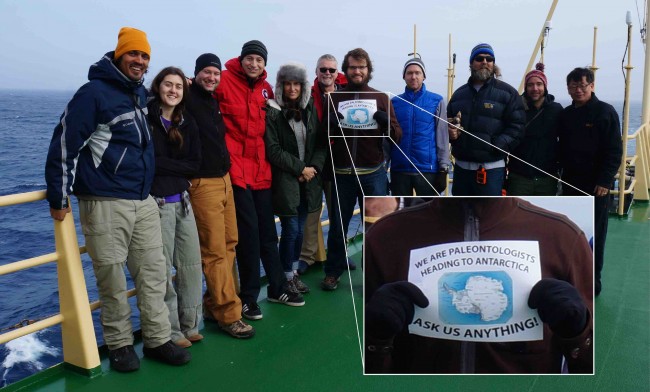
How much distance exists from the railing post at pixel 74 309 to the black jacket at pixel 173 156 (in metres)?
0.48

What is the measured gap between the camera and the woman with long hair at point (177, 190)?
284 cm

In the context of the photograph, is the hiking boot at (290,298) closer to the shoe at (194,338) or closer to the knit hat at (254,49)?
the shoe at (194,338)

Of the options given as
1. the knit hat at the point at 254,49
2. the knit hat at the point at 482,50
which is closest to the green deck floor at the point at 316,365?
the knit hat at the point at 254,49

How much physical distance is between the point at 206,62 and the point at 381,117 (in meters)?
1.18

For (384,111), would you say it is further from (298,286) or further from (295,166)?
(298,286)

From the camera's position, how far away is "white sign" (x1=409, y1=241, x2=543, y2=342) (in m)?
1.65

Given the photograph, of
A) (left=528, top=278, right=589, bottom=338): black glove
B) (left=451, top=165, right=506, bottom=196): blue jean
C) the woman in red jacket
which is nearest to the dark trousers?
the woman in red jacket

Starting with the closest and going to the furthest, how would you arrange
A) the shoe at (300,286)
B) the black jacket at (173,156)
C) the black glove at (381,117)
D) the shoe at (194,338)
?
the black jacket at (173,156)
the shoe at (194,338)
the black glove at (381,117)
the shoe at (300,286)

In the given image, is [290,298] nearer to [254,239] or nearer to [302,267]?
[254,239]

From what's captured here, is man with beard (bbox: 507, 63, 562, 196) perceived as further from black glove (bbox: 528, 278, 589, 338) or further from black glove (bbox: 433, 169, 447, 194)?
black glove (bbox: 528, 278, 589, 338)

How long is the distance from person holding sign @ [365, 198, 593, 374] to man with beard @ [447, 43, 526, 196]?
2072 millimetres

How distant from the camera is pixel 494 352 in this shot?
5.48 ft

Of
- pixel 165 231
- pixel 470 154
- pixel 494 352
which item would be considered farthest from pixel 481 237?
pixel 470 154

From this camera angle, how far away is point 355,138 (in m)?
3.74
